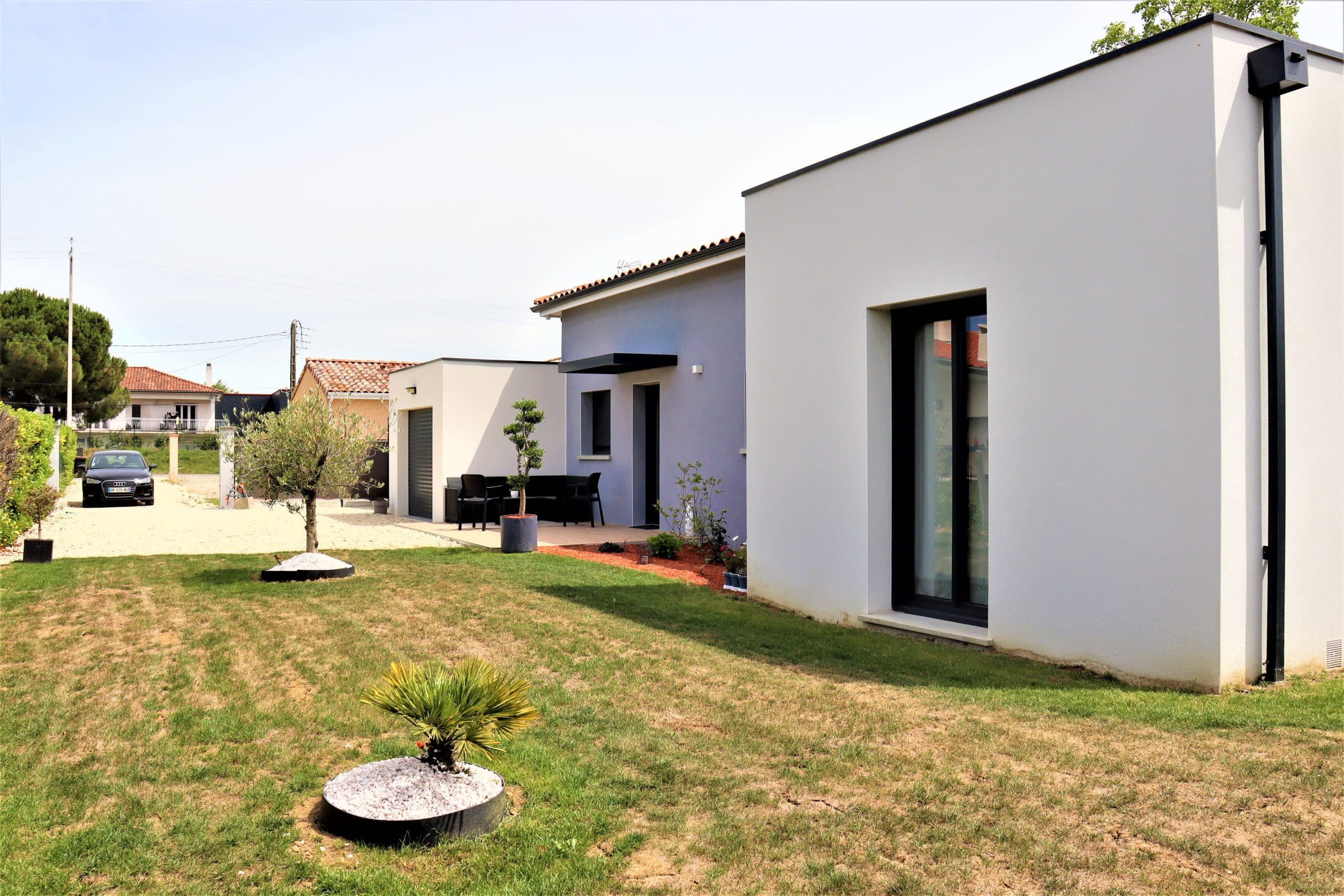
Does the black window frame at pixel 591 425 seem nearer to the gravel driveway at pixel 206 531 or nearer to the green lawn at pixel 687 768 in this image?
the gravel driveway at pixel 206 531

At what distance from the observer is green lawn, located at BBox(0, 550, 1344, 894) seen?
328 cm

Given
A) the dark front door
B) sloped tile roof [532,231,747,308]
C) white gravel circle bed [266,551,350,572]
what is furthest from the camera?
the dark front door

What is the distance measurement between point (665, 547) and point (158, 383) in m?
62.5

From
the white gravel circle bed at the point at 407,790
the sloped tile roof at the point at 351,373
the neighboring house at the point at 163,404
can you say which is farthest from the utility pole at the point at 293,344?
the neighboring house at the point at 163,404

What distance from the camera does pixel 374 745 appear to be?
15.4 feet

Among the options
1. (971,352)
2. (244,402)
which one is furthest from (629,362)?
(244,402)

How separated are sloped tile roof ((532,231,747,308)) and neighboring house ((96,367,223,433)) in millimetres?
50558

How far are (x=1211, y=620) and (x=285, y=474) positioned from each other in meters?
9.17

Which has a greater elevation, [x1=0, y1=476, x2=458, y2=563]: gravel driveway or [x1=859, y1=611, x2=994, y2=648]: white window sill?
[x1=0, y1=476, x2=458, y2=563]: gravel driveway

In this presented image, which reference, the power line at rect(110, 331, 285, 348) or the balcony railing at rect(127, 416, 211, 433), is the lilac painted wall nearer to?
the power line at rect(110, 331, 285, 348)

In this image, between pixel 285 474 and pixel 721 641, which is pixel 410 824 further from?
pixel 285 474

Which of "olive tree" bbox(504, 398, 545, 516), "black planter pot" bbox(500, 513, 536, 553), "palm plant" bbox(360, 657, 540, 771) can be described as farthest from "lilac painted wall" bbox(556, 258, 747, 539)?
"palm plant" bbox(360, 657, 540, 771)

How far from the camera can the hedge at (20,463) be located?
12.0 m

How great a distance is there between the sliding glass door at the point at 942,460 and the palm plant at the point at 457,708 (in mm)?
4535
